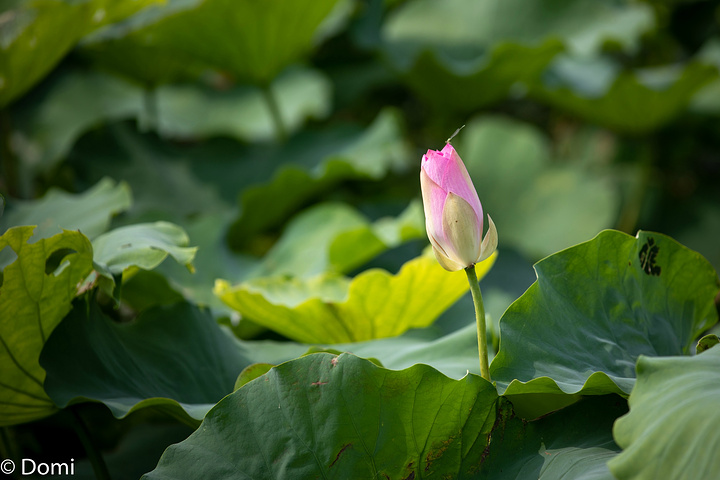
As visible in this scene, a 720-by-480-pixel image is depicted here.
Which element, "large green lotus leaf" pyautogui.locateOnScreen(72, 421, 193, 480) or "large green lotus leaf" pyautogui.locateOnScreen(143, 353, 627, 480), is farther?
"large green lotus leaf" pyautogui.locateOnScreen(72, 421, 193, 480)

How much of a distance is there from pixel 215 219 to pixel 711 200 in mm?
1460

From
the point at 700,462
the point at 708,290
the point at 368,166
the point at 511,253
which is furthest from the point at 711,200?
the point at 700,462

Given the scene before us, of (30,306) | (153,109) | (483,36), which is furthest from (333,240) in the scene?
(483,36)

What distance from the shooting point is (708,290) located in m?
0.71

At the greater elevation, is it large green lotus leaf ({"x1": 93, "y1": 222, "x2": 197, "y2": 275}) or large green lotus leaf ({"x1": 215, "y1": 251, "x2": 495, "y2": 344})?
large green lotus leaf ({"x1": 93, "y1": 222, "x2": 197, "y2": 275})

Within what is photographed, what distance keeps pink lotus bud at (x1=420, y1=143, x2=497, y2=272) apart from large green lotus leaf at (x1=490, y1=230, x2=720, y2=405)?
0.10 metres

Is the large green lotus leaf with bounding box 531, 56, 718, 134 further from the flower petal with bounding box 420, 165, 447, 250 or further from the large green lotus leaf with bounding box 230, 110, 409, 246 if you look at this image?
the flower petal with bounding box 420, 165, 447, 250

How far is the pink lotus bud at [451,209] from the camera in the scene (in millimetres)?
566

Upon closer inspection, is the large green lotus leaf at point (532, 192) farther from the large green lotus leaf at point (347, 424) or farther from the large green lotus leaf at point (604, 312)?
the large green lotus leaf at point (347, 424)

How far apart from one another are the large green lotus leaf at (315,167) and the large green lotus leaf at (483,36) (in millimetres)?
155

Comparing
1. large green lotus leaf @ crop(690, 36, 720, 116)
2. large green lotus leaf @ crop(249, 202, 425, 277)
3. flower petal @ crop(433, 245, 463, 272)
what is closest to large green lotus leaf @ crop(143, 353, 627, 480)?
flower petal @ crop(433, 245, 463, 272)

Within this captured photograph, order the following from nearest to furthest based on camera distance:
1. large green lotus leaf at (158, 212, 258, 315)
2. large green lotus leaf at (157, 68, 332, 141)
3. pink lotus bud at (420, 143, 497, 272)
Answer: pink lotus bud at (420, 143, 497, 272)
large green lotus leaf at (158, 212, 258, 315)
large green lotus leaf at (157, 68, 332, 141)

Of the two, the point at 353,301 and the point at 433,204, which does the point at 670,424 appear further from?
the point at 353,301

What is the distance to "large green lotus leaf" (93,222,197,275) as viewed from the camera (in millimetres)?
688
